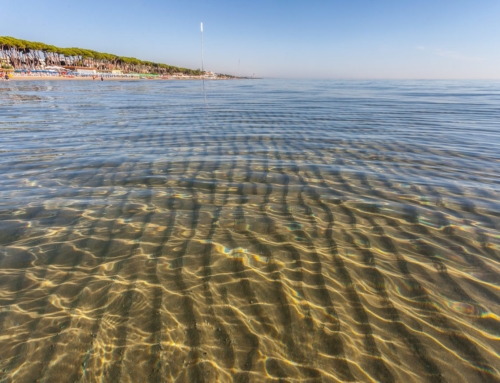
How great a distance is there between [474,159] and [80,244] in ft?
30.8

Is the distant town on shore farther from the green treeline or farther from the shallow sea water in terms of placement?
the shallow sea water

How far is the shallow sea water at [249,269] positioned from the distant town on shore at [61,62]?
77376 mm

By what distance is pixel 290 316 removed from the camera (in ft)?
9.24

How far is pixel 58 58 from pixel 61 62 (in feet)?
10.3

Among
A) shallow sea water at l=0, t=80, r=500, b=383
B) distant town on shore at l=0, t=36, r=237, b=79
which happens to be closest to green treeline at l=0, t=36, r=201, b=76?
distant town on shore at l=0, t=36, r=237, b=79

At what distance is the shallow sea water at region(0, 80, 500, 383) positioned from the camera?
7.91ft

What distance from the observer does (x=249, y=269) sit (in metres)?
3.45

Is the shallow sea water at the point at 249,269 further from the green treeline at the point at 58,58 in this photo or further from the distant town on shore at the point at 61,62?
the green treeline at the point at 58,58

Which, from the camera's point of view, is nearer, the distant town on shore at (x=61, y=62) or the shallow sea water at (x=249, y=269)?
the shallow sea water at (x=249, y=269)

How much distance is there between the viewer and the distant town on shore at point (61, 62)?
253ft

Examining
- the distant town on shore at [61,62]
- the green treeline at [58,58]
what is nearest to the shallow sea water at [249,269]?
the distant town on shore at [61,62]

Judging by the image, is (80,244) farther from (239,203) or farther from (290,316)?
(290,316)

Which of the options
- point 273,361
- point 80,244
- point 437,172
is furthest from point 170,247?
point 437,172

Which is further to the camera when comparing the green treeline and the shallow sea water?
the green treeline
